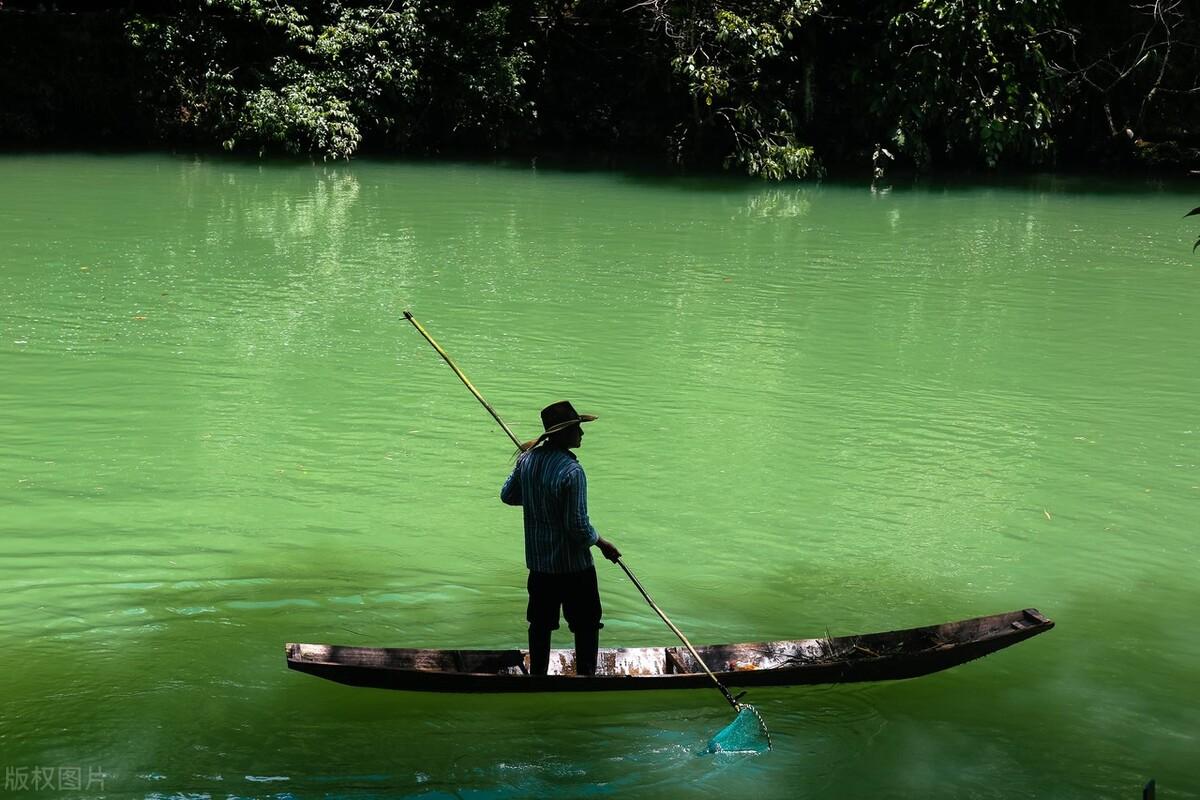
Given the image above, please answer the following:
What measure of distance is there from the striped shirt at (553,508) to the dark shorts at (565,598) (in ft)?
0.16

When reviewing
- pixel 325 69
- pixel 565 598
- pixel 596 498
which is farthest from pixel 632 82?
pixel 565 598

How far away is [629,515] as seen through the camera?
7.97 m

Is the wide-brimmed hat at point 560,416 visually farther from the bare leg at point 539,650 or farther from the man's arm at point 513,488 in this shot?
the bare leg at point 539,650

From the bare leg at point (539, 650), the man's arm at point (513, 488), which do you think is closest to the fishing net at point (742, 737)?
the bare leg at point (539, 650)

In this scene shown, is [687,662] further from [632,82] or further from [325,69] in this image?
[632,82]

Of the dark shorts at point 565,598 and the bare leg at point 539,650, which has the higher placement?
the dark shorts at point 565,598

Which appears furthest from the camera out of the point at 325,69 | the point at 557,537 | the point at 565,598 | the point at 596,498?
the point at 325,69

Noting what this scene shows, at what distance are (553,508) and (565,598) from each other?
1.40 feet

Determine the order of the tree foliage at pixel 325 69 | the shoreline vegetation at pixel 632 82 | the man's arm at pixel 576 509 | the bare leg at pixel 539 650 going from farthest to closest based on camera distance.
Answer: the tree foliage at pixel 325 69, the shoreline vegetation at pixel 632 82, the bare leg at pixel 539 650, the man's arm at pixel 576 509

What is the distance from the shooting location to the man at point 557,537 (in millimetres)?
5168

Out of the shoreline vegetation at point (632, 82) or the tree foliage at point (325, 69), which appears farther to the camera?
the tree foliage at point (325, 69)

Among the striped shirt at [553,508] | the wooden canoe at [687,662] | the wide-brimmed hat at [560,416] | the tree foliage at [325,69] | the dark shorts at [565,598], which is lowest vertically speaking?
the wooden canoe at [687,662]

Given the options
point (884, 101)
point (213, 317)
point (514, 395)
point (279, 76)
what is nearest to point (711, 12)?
point (884, 101)

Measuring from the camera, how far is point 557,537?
525cm
